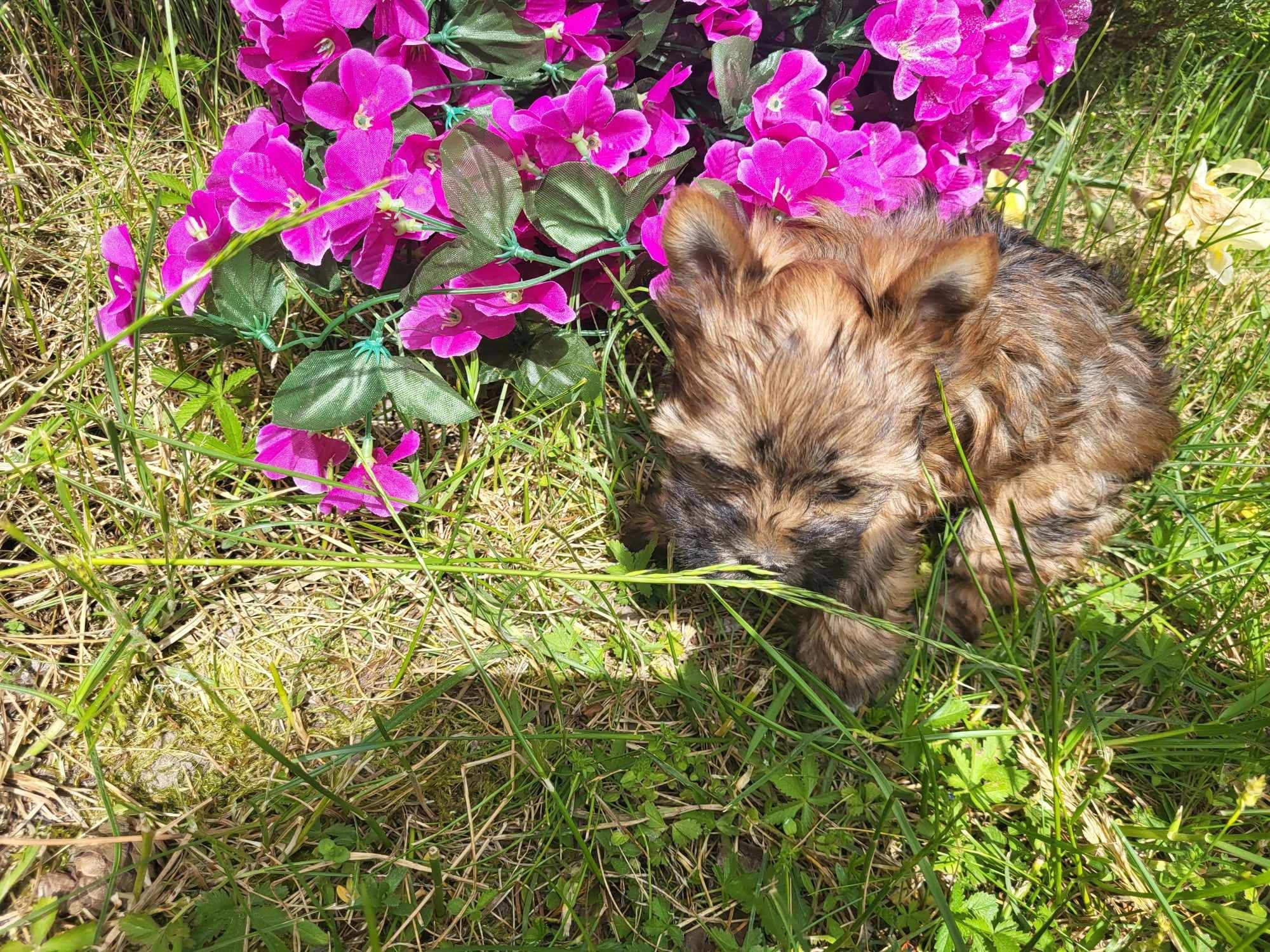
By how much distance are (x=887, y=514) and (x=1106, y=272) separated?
1660 mm

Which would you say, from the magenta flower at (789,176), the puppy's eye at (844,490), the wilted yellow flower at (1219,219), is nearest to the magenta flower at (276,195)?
the magenta flower at (789,176)

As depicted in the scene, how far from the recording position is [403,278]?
265 cm

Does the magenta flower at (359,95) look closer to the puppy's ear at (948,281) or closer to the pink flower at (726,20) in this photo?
the pink flower at (726,20)

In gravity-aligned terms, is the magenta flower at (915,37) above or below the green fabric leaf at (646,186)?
above

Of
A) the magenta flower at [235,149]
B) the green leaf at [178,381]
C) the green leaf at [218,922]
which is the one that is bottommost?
the green leaf at [218,922]

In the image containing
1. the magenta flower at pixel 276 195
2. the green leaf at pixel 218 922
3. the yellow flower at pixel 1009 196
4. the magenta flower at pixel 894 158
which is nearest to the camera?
the green leaf at pixel 218 922

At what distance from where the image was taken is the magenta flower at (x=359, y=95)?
2318mm

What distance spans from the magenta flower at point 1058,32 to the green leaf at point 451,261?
2111mm

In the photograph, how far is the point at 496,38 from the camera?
245 centimetres

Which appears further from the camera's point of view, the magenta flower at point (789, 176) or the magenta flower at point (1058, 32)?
the magenta flower at point (1058, 32)

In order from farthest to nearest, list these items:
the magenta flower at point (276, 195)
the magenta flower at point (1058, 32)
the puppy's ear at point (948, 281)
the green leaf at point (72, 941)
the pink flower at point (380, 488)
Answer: the magenta flower at point (1058, 32)
the pink flower at point (380, 488)
the magenta flower at point (276, 195)
the puppy's ear at point (948, 281)
the green leaf at point (72, 941)

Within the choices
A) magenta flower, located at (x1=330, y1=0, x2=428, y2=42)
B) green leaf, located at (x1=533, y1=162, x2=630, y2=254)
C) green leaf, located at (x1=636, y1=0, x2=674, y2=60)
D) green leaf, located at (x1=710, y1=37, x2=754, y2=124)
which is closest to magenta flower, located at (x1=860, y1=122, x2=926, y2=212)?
green leaf, located at (x1=710, y1=37, x2=754, y2=124)

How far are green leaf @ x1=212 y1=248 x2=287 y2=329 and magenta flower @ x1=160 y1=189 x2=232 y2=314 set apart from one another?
0.05 meters

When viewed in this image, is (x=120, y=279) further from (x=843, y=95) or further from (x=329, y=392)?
(x=843, y=95)
